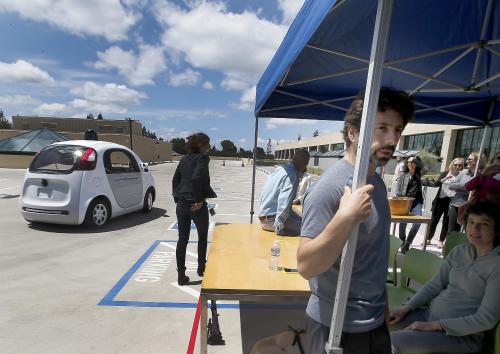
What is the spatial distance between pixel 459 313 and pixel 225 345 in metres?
1.90

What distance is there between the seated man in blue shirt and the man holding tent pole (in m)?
2.07

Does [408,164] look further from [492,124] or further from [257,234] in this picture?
[257,234]

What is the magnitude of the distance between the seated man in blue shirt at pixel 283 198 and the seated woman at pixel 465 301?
4.96 ft

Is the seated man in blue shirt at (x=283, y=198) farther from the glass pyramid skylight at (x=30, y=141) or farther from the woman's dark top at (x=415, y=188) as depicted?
the glass pyramid skylight at (x=30, y=141)

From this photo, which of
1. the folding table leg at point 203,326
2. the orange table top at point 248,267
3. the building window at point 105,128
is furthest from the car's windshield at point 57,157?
the building window at point 105,128

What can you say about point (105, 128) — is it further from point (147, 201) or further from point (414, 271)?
point (414, 271)

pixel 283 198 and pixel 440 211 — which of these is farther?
pixel 440 211

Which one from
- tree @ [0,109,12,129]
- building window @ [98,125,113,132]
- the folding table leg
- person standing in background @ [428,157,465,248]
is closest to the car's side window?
the folding table leg

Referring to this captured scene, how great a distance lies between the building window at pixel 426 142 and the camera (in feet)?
92.7

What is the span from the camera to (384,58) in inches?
54.2

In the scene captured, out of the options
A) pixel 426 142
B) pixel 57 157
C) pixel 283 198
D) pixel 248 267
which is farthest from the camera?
pixel 426 142

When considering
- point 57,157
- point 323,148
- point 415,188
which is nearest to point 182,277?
point 57,157

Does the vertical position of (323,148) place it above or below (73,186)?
above

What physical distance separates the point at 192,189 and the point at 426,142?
32.4 meters
